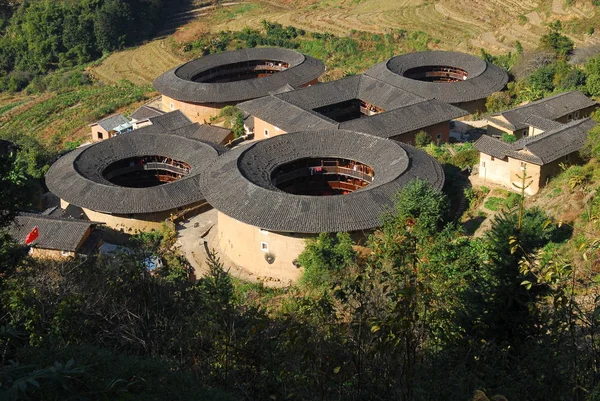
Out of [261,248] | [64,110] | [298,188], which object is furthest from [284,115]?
[64,110]

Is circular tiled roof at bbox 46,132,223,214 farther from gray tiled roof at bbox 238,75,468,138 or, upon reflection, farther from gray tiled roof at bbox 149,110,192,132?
gray tiled roof at bbox 149,110,192,132

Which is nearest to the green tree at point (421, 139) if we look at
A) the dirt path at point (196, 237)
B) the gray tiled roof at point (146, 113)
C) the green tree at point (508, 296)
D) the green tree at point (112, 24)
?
the dirt path at point (196, 237)

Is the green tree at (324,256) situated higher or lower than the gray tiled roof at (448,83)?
higher

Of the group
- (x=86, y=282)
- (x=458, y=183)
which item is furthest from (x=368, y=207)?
(x=86, y=282)

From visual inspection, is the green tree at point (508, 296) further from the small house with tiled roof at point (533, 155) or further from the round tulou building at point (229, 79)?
the round tulou building at point (229, 79)

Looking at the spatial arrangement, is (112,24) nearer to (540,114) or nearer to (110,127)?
(110,127)

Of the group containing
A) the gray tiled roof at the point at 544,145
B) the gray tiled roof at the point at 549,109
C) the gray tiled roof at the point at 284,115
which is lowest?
the gray tiled roof at the point at 284,115
